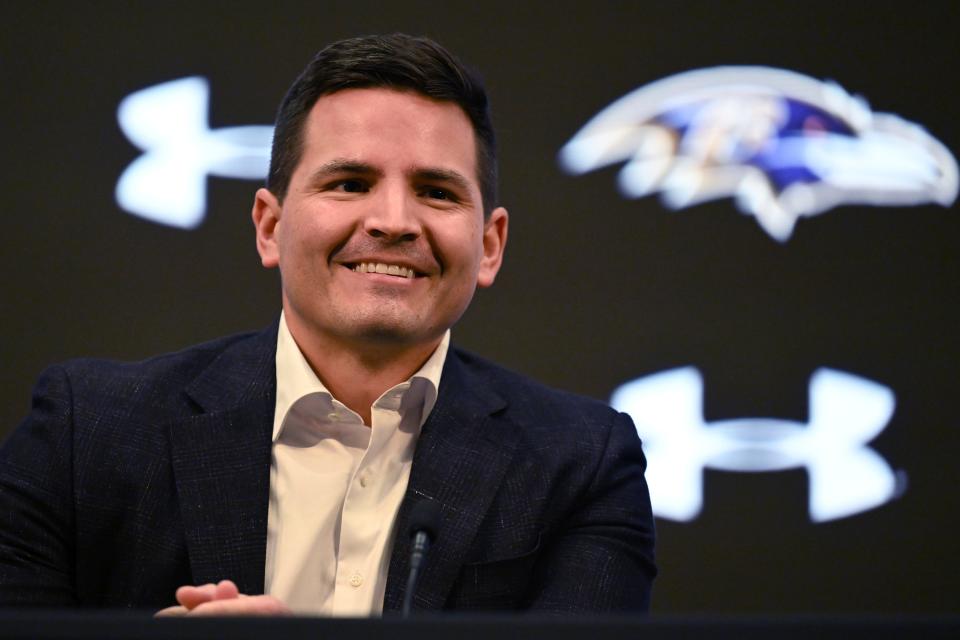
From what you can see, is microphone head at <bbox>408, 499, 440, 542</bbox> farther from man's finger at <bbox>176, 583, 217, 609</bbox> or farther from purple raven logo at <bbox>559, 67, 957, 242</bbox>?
purple raven logo at <bbox>559, 67, 957, 242</bbox>

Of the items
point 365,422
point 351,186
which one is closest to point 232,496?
point 365,422

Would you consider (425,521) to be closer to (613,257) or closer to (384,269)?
(384,269)

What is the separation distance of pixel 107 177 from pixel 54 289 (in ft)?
1.00

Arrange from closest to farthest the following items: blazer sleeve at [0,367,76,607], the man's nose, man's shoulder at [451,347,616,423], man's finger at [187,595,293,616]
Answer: man's finger at [187,595,293,616] → blazer sleeve at [0,367,76,607] → the man's nose → man's shoulder at [451,347,616,423]

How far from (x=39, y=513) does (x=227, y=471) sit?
26 centimetres

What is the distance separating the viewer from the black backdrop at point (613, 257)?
286 centimetres

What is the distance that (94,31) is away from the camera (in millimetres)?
2918

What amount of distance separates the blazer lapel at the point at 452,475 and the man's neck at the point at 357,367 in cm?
8

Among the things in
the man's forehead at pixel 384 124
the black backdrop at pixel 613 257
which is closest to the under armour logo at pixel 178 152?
the black backdrop at pixel 613 257

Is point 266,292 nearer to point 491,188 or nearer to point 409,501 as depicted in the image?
point 491,188

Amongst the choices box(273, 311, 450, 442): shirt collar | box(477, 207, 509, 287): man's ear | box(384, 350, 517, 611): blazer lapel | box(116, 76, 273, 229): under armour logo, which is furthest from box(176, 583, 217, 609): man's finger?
box(116, 76, 273, 229): under armour logo

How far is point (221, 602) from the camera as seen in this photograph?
1.31 meters

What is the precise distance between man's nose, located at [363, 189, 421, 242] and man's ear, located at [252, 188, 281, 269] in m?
0.24

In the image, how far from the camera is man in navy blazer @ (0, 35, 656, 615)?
165 cm
